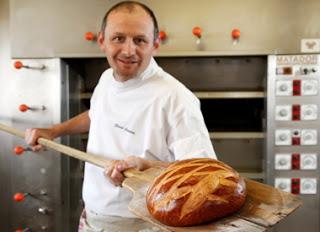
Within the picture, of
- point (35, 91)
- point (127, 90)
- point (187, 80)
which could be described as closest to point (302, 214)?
point (187, 80)

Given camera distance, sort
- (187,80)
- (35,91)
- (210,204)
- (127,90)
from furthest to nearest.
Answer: (187,80) → (35,91) → (127,90) → (210,204)

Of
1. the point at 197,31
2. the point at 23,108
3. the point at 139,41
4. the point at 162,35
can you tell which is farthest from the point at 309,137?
the point at 23,108

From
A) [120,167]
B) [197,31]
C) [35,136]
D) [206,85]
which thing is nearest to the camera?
[120,167]

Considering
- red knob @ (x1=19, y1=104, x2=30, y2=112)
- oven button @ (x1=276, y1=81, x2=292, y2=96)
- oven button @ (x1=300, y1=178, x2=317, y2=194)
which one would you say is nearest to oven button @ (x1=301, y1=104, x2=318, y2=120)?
oven button @ (x1=276, y1=81, x2=292, y2=96)

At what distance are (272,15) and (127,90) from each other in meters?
0.90

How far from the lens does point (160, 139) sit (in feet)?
4.05

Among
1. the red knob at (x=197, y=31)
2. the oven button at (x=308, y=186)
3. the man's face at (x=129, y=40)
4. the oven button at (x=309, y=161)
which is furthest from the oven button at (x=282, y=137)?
the man's face at (x=129, y=40)

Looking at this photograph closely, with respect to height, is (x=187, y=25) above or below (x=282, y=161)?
above

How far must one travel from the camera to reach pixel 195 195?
0.80m

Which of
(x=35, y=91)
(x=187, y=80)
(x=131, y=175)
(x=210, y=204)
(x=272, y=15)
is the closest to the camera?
(x=210, y=204)

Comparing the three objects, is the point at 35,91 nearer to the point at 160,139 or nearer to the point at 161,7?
the point at 161,7

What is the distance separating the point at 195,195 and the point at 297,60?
1.22 meters

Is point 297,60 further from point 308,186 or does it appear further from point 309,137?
point 308,186

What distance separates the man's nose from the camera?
1226 mm
